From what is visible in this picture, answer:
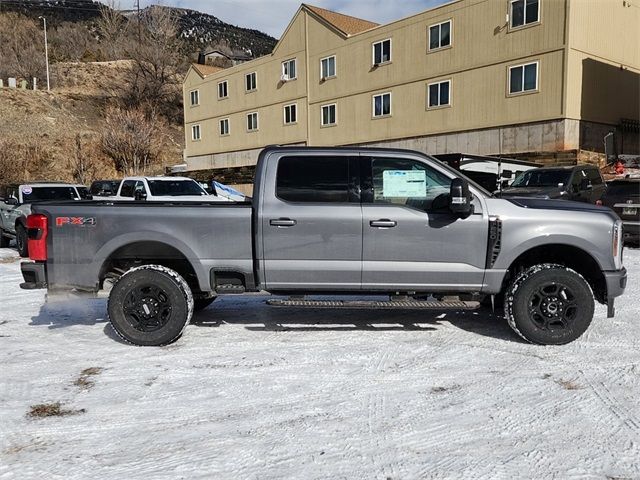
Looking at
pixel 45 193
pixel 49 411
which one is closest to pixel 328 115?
pixel 45 193

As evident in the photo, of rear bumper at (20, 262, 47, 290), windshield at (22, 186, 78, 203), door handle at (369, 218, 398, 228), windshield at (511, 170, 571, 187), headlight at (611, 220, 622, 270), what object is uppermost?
windshield at (511, 170, 571, 187)

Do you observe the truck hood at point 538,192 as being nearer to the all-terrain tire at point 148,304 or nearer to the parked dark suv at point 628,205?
the parked dark suv at point 628,205

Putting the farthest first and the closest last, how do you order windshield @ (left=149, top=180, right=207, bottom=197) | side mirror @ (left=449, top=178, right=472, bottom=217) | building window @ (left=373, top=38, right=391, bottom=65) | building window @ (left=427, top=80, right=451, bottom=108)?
building window @ (left=373, top=38, right=391, bottom=65)
building window @ (left=427, top=80, right=451, bottom=108)
windshield @ (left=149, top=180, right=207, bottom=197)
side mirror @ (left=449, top=178, right=472, bottom=217)

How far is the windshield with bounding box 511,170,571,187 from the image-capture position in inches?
503

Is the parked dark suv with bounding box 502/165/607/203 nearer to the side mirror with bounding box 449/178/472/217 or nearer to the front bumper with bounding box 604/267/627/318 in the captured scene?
the front bumper with bounding box 604/267/627/318

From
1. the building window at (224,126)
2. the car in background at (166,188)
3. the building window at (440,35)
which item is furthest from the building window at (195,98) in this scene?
the car in background at (166,188)

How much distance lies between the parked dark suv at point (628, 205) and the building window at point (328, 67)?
897 inches

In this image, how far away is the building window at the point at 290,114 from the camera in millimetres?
34812

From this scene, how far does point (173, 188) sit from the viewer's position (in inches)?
606

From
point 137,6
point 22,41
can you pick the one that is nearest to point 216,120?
point 137,6

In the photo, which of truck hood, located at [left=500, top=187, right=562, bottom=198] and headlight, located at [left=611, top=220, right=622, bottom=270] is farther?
truck hood, located at [left=500, top=187, right=562, bottom=198]

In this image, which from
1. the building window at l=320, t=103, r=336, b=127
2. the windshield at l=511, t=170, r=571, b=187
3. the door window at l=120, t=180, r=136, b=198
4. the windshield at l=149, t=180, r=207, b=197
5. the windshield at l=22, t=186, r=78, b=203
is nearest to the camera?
the windshield at l=511, t=170, r=571, b=187

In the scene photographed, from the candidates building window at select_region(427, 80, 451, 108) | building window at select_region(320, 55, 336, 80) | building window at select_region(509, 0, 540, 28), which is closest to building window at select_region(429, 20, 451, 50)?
building window at select_region(427, 80, 451, 108)

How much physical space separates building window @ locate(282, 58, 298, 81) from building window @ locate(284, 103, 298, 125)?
1847 mm
